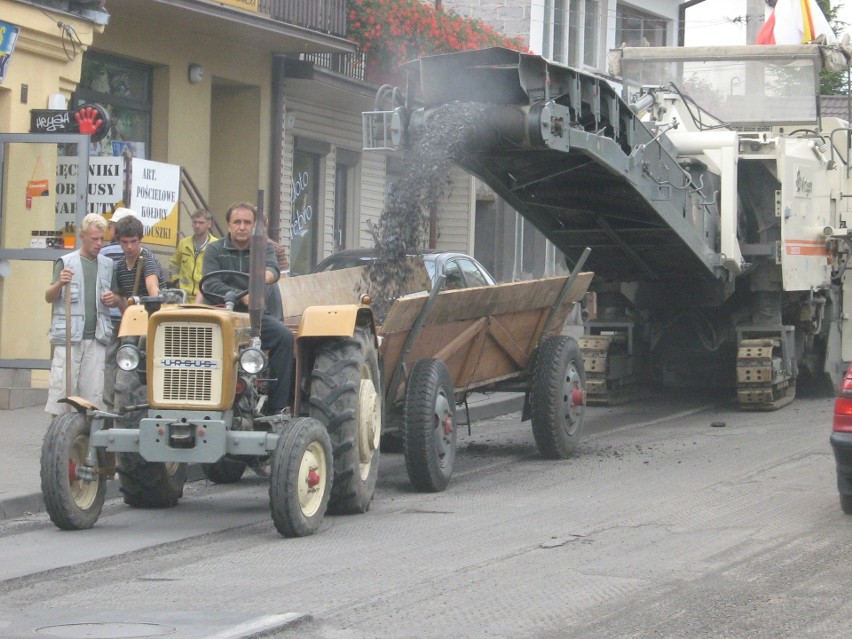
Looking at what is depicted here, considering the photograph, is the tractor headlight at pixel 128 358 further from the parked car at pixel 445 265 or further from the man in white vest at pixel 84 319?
the parked car at pixel 445 265

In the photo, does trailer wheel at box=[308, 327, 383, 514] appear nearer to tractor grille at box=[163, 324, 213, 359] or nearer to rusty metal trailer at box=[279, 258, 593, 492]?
rusty metal trailer at box=[279, 258, 593, 492]

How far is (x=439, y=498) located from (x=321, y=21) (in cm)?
1159

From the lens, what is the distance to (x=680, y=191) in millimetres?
14375

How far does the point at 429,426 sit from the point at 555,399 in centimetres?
210

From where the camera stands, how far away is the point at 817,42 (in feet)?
56.4

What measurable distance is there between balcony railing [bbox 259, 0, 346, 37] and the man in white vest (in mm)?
8901

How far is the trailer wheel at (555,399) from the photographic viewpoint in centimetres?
1202

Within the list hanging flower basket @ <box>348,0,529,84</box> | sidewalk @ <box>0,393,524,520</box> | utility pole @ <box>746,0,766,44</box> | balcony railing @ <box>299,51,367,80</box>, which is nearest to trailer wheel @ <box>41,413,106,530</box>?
sidewalk @ <box>0,393,524,520</box>

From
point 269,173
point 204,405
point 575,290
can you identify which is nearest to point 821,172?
point 575,290

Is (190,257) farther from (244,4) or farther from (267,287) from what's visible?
(244,4)

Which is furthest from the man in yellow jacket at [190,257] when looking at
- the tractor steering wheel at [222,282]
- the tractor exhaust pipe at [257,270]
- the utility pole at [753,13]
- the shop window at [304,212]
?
the utility pole at [753,13]

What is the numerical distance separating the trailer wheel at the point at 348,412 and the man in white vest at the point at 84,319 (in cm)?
255

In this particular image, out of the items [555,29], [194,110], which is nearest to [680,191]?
[194,110]

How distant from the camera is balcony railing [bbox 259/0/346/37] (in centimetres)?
1967
